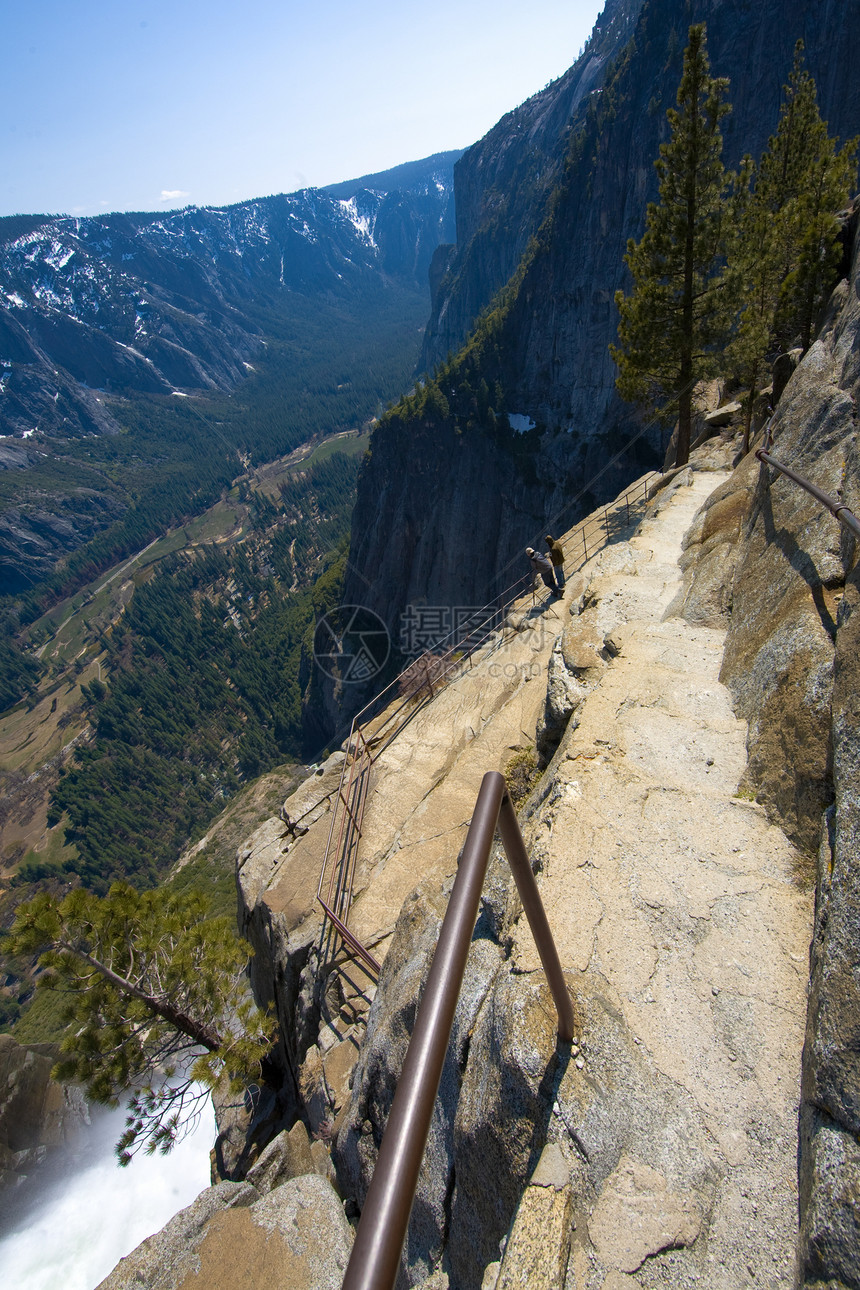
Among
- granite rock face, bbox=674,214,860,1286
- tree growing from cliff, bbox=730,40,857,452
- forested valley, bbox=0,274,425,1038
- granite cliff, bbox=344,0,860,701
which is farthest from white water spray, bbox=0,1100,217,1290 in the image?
granite cliff, bbox=344,0,860,701

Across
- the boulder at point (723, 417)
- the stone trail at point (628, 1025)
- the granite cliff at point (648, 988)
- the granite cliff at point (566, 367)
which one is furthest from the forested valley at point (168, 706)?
the stone trail at point (628, 1025)

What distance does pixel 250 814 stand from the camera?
75.6 m

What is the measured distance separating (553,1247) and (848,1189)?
1.59 m

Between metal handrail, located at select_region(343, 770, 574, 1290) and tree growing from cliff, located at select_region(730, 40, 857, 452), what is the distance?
776 inches

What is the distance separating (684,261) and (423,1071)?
81.3ft

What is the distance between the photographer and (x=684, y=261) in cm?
1980

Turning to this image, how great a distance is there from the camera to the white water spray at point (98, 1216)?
1080 cm

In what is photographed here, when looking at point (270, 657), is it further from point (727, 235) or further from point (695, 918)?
point (695, 918)

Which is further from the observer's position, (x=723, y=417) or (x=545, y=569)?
(x=723, y=417)

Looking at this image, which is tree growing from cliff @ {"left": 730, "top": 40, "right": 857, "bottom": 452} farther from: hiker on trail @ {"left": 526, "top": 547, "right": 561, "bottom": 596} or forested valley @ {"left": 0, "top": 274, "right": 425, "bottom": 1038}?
forested valley @ {"left": 0, "top": 274, "right": 425, "bottom": 1038}

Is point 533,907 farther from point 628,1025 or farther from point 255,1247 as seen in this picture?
point 255,1247

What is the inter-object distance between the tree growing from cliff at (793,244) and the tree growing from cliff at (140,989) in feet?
66.4

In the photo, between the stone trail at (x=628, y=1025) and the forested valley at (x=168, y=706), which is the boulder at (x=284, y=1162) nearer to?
the stone trail at (x=628, y=1025)

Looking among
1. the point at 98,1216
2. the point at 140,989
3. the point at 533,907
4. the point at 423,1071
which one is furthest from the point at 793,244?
the point at 98,1216
